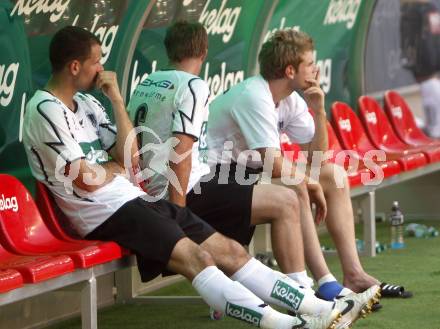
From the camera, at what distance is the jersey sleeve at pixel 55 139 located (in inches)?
207

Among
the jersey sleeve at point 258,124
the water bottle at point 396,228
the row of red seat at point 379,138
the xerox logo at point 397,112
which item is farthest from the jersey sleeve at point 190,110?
the xerox logo at point 397,112

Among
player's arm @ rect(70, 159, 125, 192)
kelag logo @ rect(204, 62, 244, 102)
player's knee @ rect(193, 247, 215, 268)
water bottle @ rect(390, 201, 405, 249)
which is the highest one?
kelag logo @ rect(204, 62, 244, 102)

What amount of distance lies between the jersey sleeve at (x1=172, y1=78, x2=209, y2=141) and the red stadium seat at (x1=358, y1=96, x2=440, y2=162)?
3756mm

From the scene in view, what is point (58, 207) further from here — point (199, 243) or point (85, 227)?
point (199, 243)

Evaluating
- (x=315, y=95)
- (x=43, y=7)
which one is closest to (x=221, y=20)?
(x=315, y=95)

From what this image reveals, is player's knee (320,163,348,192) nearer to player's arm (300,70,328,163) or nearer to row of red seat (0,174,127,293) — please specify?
player's arm (300,70,328,163)

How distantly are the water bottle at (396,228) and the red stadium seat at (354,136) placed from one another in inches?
11.8

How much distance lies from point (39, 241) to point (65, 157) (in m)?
0.44

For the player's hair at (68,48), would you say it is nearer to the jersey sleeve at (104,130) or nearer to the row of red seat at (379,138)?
the jersey sleeve at (104,130)

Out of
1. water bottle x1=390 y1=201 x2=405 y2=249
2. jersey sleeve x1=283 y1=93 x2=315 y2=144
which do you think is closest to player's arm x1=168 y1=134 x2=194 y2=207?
jersey sleeve x1=283 y1=93 x2=315 y2=144

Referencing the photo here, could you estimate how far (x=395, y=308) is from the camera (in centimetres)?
632

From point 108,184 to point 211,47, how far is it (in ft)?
9.34

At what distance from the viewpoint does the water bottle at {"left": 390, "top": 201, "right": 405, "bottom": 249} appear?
27.9 ft

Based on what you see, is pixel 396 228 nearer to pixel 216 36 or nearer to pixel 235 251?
pixel 216 36
